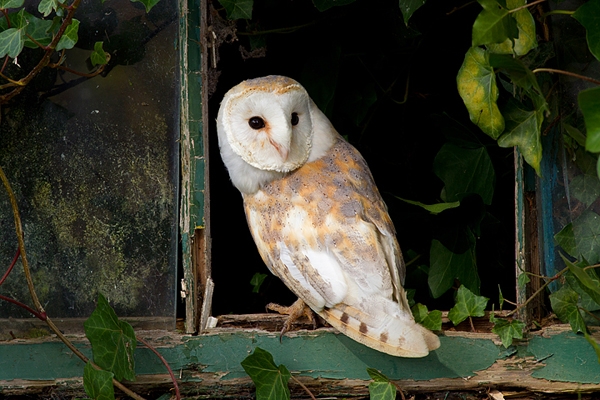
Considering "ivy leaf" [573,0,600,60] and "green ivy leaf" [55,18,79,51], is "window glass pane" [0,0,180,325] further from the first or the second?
"ivy leaf" [573,0,600,60]

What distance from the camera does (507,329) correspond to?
1582 mm

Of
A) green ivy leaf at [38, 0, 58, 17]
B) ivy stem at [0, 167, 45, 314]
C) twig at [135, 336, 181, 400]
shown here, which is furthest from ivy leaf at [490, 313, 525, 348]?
green ivy leaf at [38, 0, 58, 17]

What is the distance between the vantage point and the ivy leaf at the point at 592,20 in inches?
50.0

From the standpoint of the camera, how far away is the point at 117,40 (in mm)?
1653

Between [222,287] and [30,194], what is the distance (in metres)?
0.74

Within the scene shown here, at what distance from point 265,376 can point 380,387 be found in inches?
9.1

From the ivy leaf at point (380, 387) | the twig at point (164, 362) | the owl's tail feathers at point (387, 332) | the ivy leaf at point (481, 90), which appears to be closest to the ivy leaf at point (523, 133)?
the ivy leaf at point (481, 90)

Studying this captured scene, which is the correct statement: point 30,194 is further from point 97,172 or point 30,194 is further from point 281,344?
point 281,344

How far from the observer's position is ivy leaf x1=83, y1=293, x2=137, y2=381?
1.49 m

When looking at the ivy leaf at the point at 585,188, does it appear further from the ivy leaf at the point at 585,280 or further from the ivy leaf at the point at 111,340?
the ivy leaf at the point at 111,340

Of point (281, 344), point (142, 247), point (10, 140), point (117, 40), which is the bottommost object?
point (281, 344)

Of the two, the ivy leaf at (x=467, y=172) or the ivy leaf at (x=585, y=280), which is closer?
the ivy leaf at (x=585, y=280)

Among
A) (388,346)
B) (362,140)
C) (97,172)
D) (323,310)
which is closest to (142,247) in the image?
(97,172)

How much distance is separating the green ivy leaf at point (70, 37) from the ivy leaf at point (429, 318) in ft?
2.96
